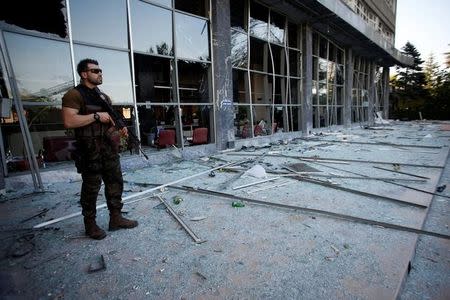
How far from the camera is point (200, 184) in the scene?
5.01 m

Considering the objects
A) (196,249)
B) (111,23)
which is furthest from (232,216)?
(111,23)

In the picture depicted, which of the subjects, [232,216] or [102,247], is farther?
[232,216]

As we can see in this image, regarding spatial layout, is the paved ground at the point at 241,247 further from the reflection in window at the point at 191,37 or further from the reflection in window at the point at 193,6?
the reflection in window at the point at 193,6

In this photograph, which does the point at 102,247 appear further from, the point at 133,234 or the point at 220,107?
the point at 220,107

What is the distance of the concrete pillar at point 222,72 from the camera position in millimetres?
8727

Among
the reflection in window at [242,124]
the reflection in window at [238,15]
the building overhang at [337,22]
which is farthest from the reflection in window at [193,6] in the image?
the reflection in window at [242,124]

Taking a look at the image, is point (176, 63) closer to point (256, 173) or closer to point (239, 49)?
point (239, 49)

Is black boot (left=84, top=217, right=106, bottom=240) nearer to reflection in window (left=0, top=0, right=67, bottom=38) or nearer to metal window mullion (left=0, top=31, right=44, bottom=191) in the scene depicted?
metal window mullion (left=0, top=31, right=44, bottom=191)

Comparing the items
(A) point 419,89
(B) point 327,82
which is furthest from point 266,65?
(A) point 419,89

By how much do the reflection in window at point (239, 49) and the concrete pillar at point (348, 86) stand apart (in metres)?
11.0

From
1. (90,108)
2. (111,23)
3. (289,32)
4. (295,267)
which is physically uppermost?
(289,32)

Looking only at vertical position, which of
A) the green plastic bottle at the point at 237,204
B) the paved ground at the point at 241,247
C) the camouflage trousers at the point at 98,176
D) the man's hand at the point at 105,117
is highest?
the man's hand at the point at 105,117

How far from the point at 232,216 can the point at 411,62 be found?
104 feet

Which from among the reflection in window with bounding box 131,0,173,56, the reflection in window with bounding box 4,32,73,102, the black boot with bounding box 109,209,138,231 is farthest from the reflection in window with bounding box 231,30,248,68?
the black boot with bounding box 109,209,138,231
